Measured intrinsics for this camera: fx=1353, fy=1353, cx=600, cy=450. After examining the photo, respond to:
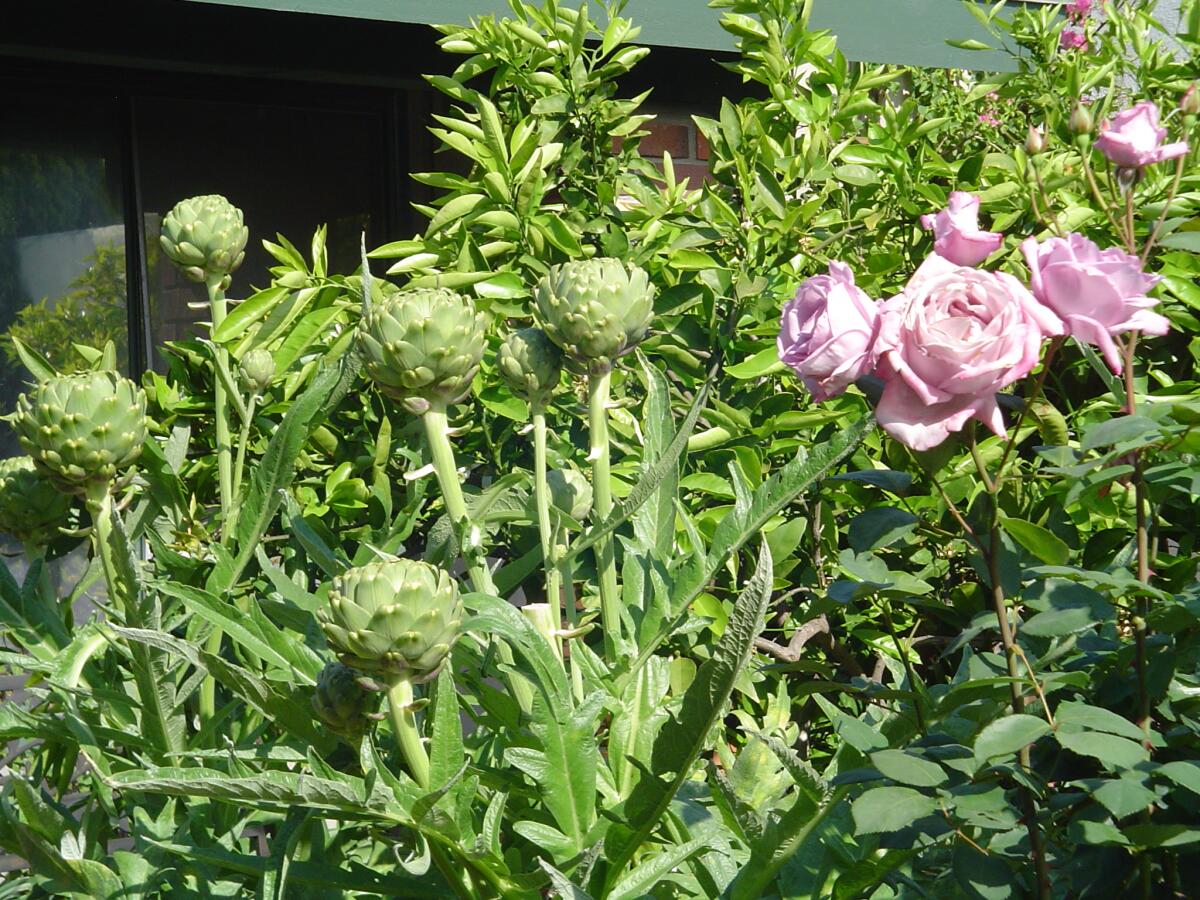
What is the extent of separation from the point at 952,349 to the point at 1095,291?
130 millimetres

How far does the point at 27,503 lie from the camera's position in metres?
1.55

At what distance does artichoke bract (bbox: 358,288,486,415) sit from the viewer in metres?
1.17

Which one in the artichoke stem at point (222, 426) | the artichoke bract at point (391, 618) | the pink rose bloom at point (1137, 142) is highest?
the pink rose bloom at point (1137, 142)

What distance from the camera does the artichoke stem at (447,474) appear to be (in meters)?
1.23

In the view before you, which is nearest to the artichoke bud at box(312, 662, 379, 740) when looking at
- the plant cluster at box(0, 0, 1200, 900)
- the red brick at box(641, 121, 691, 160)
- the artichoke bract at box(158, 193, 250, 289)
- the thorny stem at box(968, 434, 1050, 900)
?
the plant cluster at box(0, 0, 1200, 900)

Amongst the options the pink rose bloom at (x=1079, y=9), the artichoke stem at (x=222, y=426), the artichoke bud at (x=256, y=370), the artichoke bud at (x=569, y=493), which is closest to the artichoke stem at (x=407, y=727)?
the artichoke bud at (x=569, y=493)

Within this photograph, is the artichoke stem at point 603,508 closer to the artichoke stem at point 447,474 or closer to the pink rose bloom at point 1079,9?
the artichoke stem at point 447,474

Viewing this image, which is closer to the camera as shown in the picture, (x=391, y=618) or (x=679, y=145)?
(x=391, y=618)

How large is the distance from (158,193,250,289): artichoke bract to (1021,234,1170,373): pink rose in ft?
3.24

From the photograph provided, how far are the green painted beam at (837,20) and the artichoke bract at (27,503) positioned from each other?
2.02 m

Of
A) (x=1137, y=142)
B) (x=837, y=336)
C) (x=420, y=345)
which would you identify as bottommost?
(x=420, y=345)

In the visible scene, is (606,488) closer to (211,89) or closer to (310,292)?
(310,292)

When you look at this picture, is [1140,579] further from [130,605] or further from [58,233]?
[58,233]

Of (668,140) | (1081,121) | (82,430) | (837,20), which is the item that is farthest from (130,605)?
(837,20)
